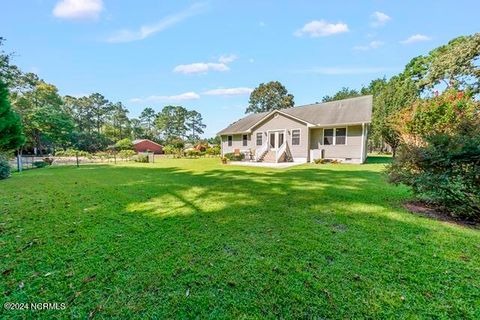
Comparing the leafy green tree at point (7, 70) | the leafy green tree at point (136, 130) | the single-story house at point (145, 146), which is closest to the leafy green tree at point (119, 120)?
the leafy green tree at point (136, 130)

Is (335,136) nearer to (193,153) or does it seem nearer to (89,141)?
(193,153)

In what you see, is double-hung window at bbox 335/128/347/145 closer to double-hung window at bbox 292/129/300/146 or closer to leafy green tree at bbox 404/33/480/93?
double-hung window at bbox 292/129/300/146

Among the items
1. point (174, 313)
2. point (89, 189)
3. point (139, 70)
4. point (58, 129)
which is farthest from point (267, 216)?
point (58, 129)

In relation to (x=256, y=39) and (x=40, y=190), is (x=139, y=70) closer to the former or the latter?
(x=256, y=39)

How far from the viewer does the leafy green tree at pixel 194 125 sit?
67625 millimetres

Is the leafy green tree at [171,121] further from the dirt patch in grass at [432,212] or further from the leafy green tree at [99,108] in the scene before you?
the dirt patch in grass at [432,212]

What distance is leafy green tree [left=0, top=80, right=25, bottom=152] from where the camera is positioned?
8.71 meters

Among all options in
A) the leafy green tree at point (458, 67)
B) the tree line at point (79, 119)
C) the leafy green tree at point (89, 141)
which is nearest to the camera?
the leafy green tree at point (458, 67)

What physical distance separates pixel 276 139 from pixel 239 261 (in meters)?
15.6

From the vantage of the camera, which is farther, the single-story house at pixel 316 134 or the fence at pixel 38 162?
the fence at pixel 38 162

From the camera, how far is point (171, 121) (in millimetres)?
62781

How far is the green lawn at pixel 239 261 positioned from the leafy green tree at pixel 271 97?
134 feet

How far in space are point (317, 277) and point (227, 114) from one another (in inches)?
1626

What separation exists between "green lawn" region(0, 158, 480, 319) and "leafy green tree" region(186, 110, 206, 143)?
64454 millimetres
